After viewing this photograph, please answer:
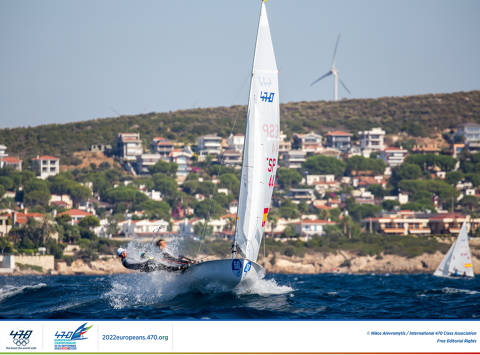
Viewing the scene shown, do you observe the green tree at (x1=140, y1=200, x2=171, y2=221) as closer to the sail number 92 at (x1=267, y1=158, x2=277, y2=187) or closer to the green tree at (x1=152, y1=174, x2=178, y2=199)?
→ the green tree at (x1=152, y1=174, x2=178, y2=199)

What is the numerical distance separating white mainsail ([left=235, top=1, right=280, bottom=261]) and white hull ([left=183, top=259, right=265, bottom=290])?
0.87m

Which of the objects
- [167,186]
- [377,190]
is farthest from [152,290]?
[377,190]

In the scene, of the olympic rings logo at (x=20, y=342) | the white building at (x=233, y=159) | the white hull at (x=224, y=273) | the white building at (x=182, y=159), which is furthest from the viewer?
the white building at (x=233, y=159)

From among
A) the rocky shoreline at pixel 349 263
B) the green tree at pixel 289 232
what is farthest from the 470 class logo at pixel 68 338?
the green tree at pixel 289 232

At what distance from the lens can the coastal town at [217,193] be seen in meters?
99.8

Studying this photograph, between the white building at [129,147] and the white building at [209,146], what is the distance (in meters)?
13.9

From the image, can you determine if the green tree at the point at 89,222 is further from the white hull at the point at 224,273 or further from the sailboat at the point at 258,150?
the white hull at the point at 224,273

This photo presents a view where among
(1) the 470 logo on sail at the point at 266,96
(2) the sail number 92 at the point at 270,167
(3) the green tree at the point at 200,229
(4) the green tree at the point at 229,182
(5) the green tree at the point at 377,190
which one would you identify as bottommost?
(3) the green tree at the point at 200,229

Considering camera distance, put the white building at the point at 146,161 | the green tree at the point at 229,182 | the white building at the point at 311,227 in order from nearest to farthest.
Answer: the white building at the point at 311,227, the green tree at the point at 229,182, the white building at the point at 146,161

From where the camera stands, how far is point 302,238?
112688 mm

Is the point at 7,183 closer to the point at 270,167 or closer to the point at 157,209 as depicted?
the point at 157,209

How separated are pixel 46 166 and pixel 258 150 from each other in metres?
129

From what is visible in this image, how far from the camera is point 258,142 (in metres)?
23.1

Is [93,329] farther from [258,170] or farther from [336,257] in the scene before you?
[336,257]
